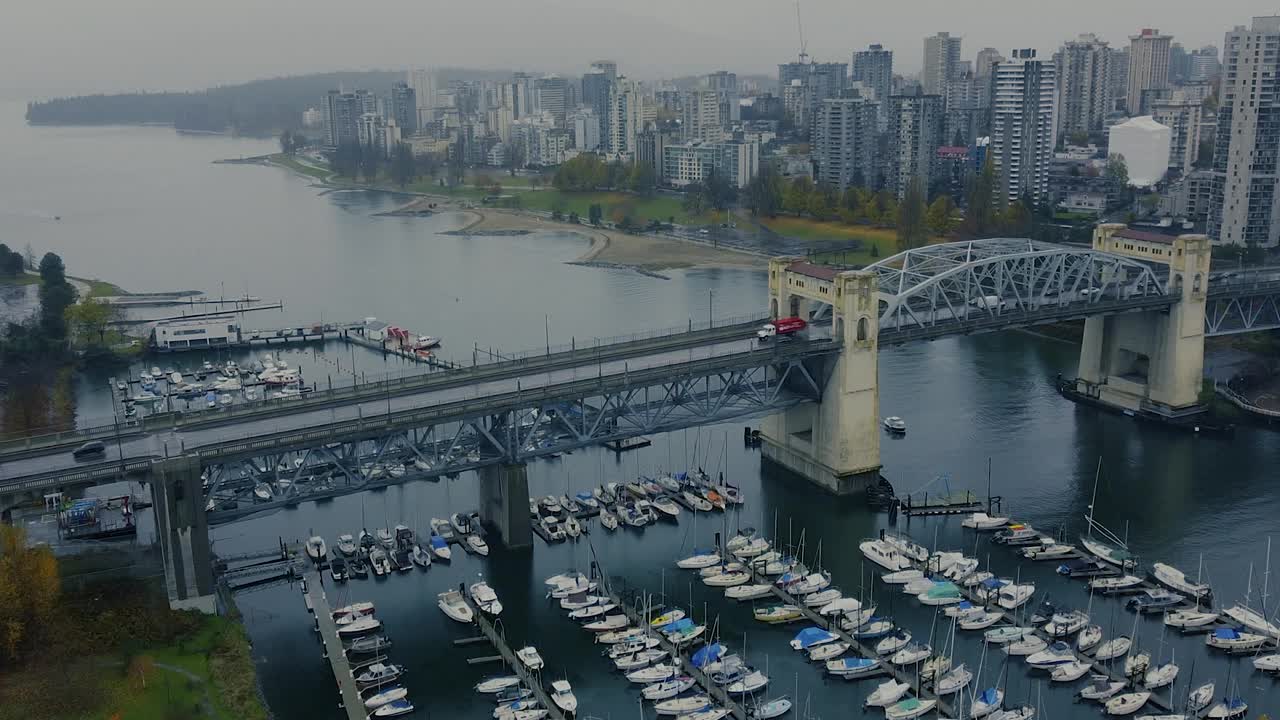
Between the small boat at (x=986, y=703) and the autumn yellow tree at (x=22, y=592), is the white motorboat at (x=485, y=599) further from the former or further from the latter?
the small boat at (x=986, y=703)

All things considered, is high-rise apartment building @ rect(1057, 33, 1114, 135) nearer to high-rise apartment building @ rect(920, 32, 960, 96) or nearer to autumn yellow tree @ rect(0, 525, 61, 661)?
high-rise apartment building @ rect(920, 32, 960, 96)

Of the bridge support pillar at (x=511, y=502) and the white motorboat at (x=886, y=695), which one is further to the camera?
the bridge support pillar at (x=511, y=502)

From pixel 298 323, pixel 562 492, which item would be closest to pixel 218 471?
pixel 562 492

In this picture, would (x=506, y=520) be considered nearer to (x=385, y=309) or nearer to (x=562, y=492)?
(x=562, y=492)

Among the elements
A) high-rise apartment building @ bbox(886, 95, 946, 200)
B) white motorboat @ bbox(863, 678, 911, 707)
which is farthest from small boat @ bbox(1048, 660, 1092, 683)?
high-rise apartment building @ bbox(886, 95, 946, 200)

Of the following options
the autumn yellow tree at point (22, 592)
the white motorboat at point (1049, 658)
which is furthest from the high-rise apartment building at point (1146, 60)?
the autumn yellow tree at point (22, 592)

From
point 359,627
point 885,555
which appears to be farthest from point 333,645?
point 885,555
